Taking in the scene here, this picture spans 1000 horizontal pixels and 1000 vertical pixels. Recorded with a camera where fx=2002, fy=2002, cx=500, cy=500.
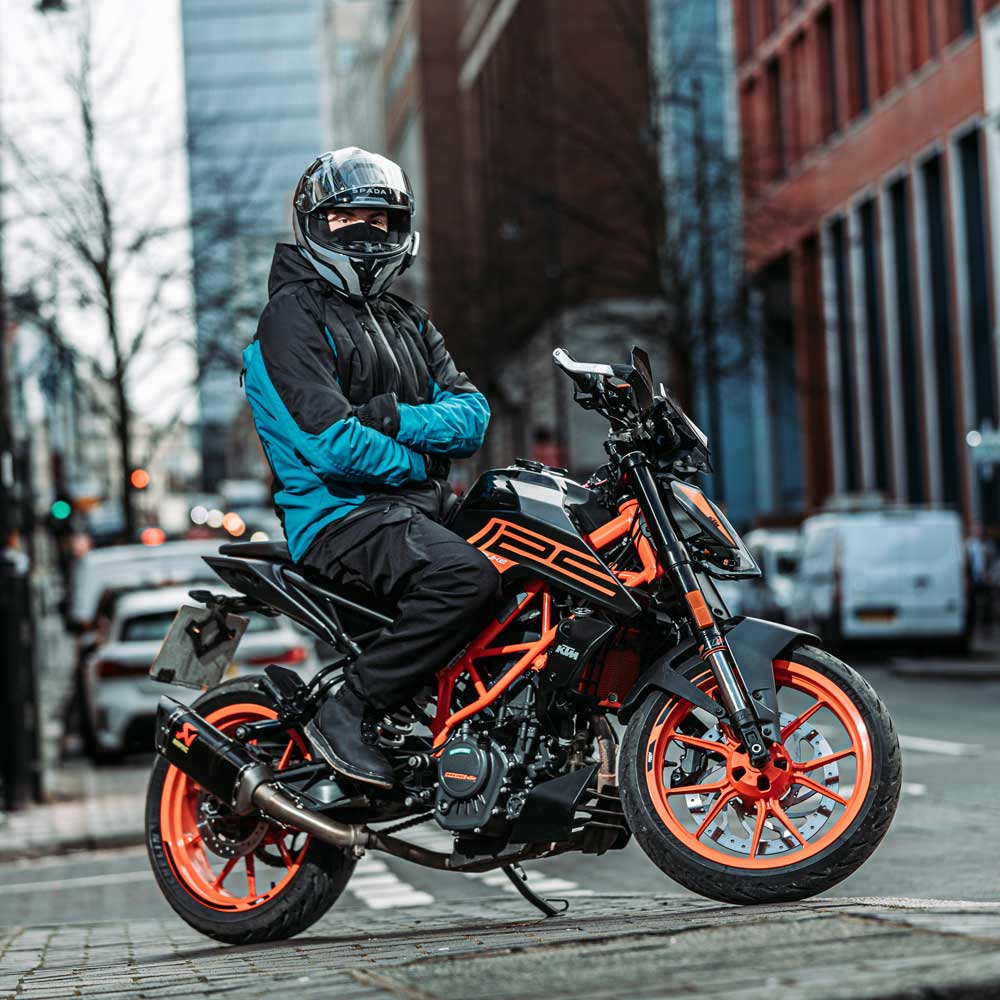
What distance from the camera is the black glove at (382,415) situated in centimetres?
542

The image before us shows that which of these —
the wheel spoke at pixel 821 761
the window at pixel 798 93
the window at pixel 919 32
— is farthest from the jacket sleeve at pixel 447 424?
the window at pixel 798 93

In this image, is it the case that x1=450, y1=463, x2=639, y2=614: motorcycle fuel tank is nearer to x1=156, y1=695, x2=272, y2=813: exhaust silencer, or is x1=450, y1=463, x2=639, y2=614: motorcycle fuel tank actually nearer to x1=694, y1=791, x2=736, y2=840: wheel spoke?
x1=694, y1=791, x2=736, y2=840: wheel spoke

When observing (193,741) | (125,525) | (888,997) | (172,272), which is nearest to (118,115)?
(172,272)

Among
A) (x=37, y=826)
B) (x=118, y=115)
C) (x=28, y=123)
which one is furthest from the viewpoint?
(x=118, y=115)

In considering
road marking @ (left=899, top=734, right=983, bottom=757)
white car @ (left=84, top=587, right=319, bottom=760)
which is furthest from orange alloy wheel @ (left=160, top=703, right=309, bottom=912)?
white car @ (left=84, top=587, right=319, bottom=760)

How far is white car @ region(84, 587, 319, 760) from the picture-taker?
1573 centimetres

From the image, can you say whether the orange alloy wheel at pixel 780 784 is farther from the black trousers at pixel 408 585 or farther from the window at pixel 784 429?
the window at pixel 784 429

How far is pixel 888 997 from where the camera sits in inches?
129

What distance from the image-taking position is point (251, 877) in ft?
19.0

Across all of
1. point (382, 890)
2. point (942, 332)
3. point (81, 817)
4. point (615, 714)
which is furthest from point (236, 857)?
point (942, 332)

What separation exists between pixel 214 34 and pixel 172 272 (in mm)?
176800

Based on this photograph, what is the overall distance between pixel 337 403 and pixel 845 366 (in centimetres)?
3916

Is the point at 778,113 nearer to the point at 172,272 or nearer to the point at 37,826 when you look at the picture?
the point at 172,272

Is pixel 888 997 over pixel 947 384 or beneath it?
beneath
